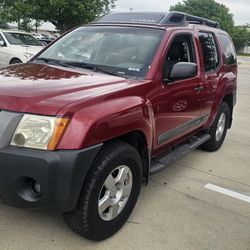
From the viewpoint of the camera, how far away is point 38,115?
2.67 metres

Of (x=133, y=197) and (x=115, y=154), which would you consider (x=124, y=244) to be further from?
(x=115, y=154)

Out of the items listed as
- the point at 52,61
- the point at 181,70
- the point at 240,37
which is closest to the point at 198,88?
the point at 181,70

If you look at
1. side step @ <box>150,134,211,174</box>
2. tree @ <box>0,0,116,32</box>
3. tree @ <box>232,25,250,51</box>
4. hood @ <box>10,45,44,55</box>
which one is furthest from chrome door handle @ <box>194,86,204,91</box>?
tree @ <box>232,25,250,51</box>

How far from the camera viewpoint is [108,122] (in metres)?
2.89

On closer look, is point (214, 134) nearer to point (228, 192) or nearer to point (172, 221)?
point (228, 192)

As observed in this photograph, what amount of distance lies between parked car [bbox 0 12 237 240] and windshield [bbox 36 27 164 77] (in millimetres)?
11

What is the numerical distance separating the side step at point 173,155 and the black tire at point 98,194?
0.64m

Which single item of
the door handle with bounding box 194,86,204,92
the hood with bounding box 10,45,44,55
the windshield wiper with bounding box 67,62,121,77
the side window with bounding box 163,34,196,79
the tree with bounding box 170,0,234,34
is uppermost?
the tree with bounding box 170,0,234,34

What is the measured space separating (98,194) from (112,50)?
1.73 m

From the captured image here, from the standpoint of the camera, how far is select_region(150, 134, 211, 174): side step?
3.97m

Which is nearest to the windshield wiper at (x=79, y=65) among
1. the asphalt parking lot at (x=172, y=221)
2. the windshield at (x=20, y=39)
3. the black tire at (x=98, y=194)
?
the black tire at (x=98, y=194)

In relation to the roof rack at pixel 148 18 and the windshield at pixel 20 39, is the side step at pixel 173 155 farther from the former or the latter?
the windshield at pixel 20 39

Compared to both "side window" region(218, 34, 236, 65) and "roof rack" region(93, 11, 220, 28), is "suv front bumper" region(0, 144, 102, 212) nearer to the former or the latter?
"roof rack" region(93, 11, 220, 28)

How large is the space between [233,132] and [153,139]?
400 centimetres
